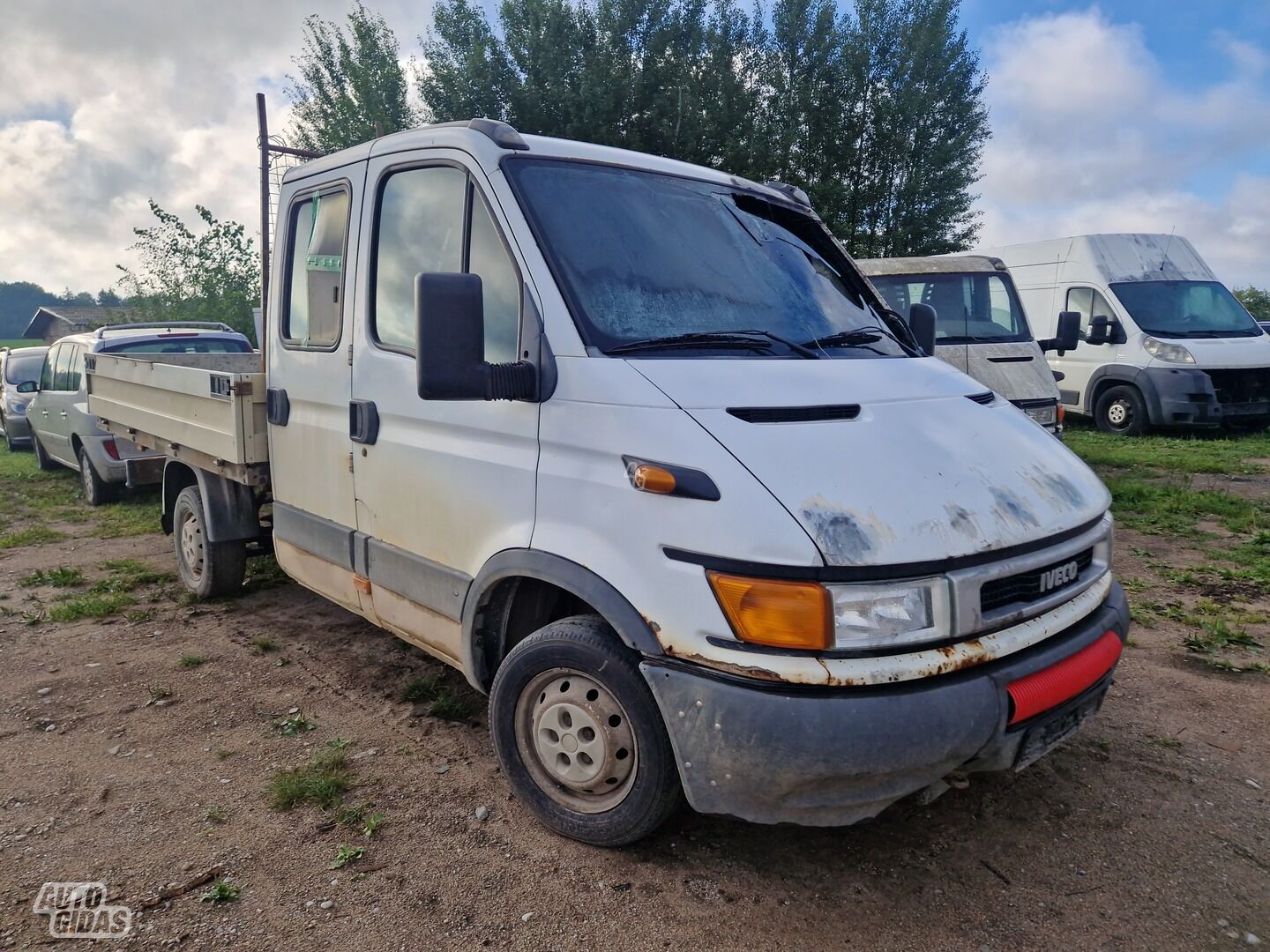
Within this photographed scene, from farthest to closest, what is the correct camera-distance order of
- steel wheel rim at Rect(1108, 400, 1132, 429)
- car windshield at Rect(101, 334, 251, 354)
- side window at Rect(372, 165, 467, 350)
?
steel wheel rim at Rect(1108, 400, 1132, 429)
car windshield at Rect(101, 334, 251, 354)
side window at Rect(372, 165, 467, 350)

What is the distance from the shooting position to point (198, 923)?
2.60m

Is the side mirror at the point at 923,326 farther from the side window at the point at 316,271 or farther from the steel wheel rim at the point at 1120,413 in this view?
the steel wheel rim at the point at 1120,413

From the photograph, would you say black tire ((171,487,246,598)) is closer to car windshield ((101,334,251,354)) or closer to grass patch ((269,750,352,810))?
grass patch ((269,750,352,810))

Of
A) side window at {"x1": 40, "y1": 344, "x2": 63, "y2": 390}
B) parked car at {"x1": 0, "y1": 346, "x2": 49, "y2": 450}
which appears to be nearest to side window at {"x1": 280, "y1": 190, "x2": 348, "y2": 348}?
side window at {"x1": 40, "y1": 344, "x2": 63, "y2": 390}

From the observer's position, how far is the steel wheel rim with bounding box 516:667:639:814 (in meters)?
2.75

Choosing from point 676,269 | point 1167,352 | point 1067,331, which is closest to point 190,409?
point 676,269

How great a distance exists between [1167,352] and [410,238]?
1124 cm

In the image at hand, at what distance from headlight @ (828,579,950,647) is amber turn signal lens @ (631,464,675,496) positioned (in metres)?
0.52

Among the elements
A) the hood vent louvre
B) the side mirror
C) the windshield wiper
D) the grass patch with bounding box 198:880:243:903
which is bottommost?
the grass patch with bounding box 198:880:243:903

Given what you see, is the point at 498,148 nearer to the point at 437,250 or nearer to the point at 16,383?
the point at 437,250

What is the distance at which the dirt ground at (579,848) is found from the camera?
2566 mm

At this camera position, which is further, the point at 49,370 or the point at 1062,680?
the point at 49,370

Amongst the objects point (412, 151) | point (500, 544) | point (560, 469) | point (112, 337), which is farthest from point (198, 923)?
point (112, 337)

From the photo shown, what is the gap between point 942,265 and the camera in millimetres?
9125
